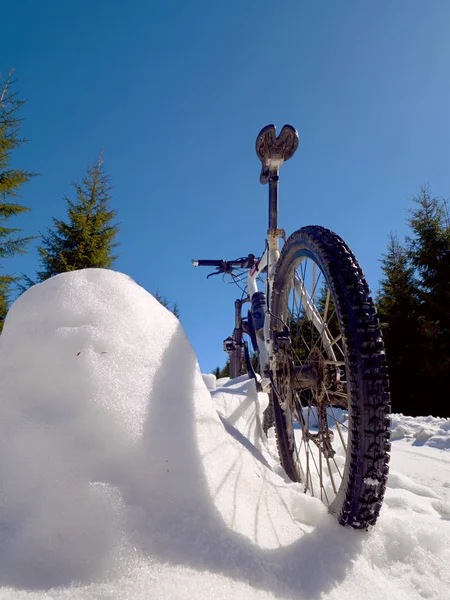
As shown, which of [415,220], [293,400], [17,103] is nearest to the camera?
[293,400]

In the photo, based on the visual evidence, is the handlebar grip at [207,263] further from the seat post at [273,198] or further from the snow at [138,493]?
the snow at [138,493]

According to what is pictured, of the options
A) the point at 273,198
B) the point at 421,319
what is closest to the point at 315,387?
the point at 273,198

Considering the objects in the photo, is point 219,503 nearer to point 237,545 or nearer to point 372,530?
point 237,545

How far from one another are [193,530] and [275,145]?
292 cm

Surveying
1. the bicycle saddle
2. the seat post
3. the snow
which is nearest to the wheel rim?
the snow

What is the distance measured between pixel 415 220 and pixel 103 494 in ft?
45.5

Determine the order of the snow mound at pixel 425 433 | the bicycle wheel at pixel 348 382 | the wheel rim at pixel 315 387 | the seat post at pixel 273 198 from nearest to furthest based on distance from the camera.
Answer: the bicycle wheel at pixel 348 382 → the wheel rim at pixel 315 387 → the seat post at pixel 273 198 → the snow mound at pixel 425 433

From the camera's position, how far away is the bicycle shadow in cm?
70

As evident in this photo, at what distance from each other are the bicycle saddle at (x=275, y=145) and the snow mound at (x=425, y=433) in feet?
9.67

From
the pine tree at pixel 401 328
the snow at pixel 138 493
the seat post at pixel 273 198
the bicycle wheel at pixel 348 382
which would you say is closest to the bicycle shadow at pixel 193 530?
the snow at pixel 138 493

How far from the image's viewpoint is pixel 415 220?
11.9 meters

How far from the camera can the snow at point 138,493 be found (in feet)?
2.07

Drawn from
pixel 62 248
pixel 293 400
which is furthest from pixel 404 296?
pixel 62 248

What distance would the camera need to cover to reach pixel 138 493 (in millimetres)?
754
